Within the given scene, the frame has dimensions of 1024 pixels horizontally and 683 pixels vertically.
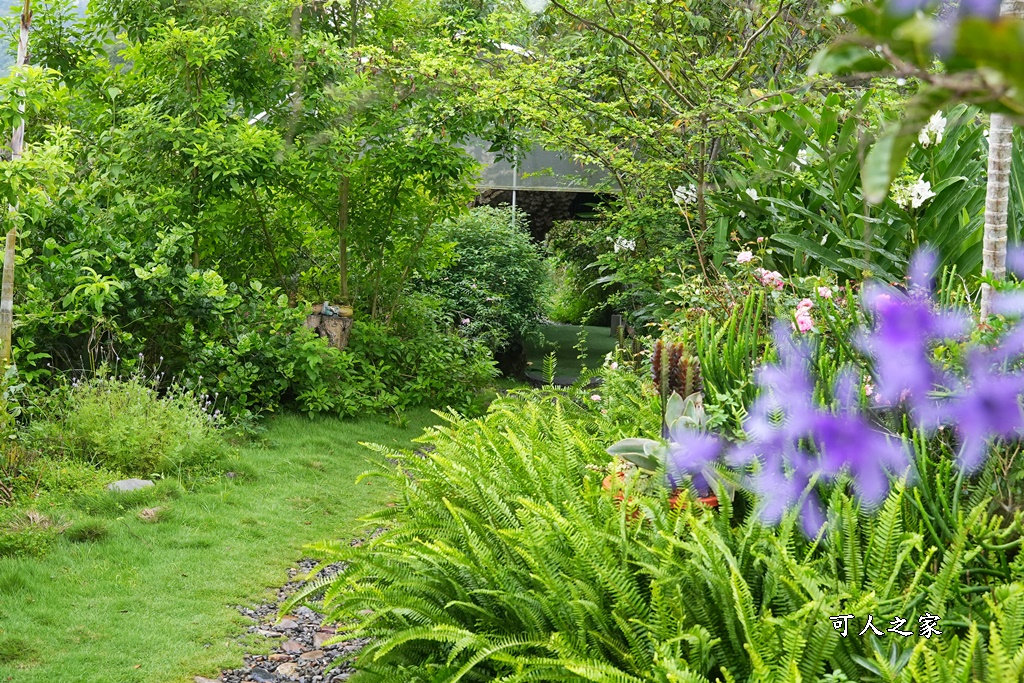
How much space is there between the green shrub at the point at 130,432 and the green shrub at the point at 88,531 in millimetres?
735

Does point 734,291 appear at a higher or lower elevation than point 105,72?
lower

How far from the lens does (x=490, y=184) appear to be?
11.9 metres

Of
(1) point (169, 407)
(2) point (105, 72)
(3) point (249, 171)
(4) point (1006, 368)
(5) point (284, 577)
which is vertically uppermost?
(2) point (105, 72)

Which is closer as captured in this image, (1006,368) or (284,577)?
(1006,368)

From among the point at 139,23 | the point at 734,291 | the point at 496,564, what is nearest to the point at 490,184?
the point at 139,23

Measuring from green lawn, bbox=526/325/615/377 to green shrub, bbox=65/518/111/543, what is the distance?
5.39 m

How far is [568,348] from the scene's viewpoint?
12.3m

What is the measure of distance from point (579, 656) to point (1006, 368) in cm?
154

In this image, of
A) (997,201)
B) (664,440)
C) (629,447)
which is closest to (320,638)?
(629,447)

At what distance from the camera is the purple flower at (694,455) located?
310 centimetres

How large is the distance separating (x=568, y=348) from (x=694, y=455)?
30.1 feet

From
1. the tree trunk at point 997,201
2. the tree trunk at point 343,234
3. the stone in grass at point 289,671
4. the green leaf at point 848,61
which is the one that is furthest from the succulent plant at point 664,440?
the tree trunk at point 343,234

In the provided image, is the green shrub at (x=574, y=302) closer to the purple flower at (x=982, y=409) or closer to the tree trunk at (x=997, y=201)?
the tree trunk at (x=997, y=201)

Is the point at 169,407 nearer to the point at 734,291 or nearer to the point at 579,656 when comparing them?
the point at 734,291
